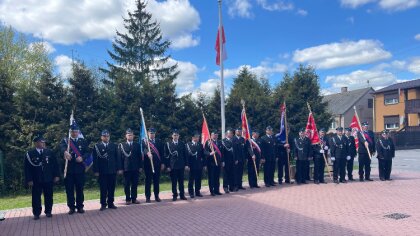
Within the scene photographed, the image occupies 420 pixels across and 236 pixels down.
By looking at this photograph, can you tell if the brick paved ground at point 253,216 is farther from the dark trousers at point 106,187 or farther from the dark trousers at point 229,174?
the dark trousers at point 229,174

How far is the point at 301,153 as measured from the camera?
13547mm

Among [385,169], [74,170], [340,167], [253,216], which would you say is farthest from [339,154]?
[74,170]

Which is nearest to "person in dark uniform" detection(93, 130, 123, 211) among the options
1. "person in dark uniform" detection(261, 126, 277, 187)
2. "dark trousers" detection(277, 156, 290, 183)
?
"person in dark uniform" detection(261, 126, 277, 187)

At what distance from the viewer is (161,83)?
17.3m

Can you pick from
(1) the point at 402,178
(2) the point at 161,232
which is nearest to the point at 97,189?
(2) the point at 161,232

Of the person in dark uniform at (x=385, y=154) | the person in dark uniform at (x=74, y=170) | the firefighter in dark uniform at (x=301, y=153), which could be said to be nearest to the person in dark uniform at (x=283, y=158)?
the firefighter in dark uniform at (x=301, y=153)

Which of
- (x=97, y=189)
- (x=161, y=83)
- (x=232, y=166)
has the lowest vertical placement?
(x=97, y=189)

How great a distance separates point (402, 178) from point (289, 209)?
7.39 meters

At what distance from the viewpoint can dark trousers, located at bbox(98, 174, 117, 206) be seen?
9938mm

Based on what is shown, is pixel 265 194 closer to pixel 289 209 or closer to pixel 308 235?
pixel 289 209

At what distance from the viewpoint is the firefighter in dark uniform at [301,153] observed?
13.5 meters

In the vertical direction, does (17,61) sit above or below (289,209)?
above

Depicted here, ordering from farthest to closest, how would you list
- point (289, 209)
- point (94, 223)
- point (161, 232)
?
point (289, 209) → point (94, 223) → point (161, 232)

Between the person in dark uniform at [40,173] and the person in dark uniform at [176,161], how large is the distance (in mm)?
3082
